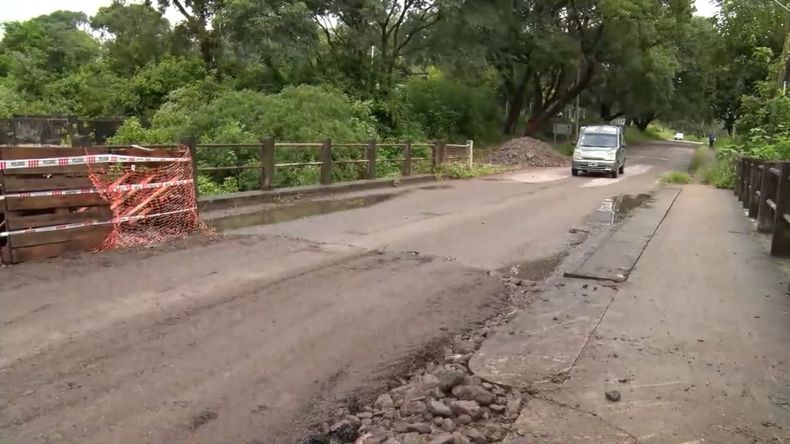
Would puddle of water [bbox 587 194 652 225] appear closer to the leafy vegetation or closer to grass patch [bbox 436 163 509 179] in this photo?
the leafy vegetation

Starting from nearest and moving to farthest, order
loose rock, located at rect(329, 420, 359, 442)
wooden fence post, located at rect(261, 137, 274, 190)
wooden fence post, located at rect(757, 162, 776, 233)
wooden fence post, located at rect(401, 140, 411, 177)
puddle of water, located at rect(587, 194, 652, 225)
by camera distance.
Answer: loose rock, located at rect(329, 420, 359, 442), wooden fence post, located at rect(757, 162, 776, 233), puddle of water, located at rect(587, 194, 652, 225), wooden fence post, located at rect(261, 137, 274, 190), wooden fence post, located at rect(401, 140, 411, 177)

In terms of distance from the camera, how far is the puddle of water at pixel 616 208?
43.2 feet

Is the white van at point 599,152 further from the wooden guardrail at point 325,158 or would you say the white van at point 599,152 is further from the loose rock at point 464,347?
the loose rock at point 464,347

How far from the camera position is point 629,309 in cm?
627

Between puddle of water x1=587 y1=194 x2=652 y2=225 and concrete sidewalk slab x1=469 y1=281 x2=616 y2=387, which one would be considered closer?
concrete sidewalk slab x1=469 y1=281 x2=616 y2=387

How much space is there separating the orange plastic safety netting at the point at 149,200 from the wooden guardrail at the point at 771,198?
8241mm

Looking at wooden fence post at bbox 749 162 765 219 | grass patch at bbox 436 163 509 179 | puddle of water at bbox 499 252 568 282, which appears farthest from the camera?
grass patch at bbox 436 163 509 179

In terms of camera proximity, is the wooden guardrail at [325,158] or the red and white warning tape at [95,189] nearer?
the red and white warning tape at [95,189]

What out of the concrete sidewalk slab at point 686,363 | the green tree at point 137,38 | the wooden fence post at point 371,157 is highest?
the green tree at point 137,38

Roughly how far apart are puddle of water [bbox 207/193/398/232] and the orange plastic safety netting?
27.6 inches

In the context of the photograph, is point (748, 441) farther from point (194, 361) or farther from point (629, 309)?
point (194, 361)

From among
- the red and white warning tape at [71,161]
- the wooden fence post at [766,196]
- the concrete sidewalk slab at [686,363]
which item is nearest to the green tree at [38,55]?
the red and white warning tape at [71,161]

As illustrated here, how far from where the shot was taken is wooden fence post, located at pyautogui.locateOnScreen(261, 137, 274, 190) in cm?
1416

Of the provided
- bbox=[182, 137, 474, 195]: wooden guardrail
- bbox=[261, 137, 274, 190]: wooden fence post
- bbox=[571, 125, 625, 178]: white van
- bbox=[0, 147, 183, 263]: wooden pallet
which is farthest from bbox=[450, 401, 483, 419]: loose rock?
bbox=[571, 125, 625, 178]: white van
